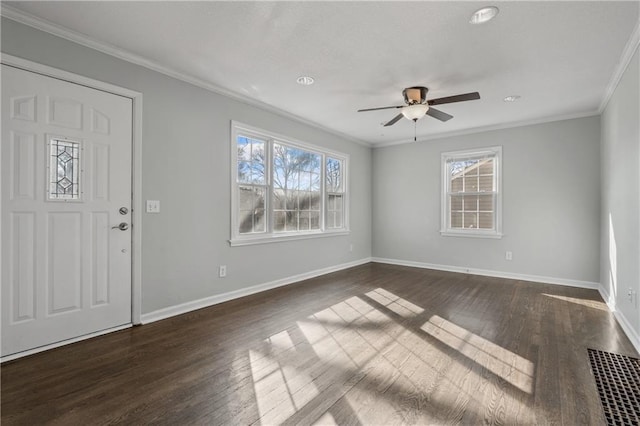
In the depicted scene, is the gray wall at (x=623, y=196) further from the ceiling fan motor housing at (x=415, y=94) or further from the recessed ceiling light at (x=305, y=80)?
the recessed ceiling light at (x=305, y=80)

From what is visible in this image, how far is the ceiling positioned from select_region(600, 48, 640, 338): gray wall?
1.10 feet

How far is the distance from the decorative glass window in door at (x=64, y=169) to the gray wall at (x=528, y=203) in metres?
5.23

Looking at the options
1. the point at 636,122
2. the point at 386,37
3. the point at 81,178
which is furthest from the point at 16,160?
the point at 636,122

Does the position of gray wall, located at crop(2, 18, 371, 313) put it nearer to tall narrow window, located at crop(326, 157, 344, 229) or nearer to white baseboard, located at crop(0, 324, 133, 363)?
white baseboard, located at crop(0, 324, 133, 363)

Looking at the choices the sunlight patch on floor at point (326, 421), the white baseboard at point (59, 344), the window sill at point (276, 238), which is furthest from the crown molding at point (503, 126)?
the white baseboard at point (59, 344)

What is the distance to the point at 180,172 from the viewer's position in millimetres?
3350

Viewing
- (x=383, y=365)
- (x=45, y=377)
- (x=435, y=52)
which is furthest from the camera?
(x=435, y=52)

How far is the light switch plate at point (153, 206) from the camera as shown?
309 centimetres

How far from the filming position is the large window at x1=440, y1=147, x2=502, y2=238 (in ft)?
17.3

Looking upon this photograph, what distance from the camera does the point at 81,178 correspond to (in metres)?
2.65

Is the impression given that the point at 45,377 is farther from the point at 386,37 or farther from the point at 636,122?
the point at 636,122

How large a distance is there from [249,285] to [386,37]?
321 cm

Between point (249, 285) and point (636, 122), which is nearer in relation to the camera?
point (636, 122)

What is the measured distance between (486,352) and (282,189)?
3267 mm
